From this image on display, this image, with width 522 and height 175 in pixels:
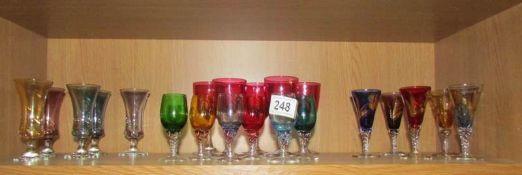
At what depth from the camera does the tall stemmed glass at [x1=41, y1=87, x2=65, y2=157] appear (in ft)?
3.65

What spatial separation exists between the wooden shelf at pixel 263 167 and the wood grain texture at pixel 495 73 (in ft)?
0.33

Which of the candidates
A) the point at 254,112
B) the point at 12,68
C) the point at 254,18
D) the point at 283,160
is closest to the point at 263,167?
the point at 283,160

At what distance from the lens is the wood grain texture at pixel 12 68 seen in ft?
3.51

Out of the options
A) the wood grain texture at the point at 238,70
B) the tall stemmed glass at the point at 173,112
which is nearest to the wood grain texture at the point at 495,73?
the wood grain texture at the point at 238,70

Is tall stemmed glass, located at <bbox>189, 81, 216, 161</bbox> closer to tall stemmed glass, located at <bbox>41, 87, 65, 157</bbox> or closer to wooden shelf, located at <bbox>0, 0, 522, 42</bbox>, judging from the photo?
wooden shelf, located at <bbox>0, 0, 522, 42</bbox>

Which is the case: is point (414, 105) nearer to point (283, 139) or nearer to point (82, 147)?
point (283, 139)

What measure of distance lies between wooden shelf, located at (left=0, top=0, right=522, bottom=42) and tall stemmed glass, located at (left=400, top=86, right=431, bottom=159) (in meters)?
0.13

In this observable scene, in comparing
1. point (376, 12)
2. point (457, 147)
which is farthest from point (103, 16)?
point (457, 147)

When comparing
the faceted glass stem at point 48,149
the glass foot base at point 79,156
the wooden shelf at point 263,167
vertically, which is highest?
the faceted glass stem at point 48,149

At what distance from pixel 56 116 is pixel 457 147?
861 mm

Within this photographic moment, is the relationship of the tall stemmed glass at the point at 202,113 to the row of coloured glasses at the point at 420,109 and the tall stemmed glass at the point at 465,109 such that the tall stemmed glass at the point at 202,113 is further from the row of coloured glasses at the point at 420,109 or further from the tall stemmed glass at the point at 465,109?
the tall stemmed glass at the point at 465,109

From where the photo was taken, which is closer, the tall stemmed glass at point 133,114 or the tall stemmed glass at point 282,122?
the tall stemmed glass at point 282,122

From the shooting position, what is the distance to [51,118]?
45.0 inches

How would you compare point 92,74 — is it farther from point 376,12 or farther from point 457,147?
point 457,147
